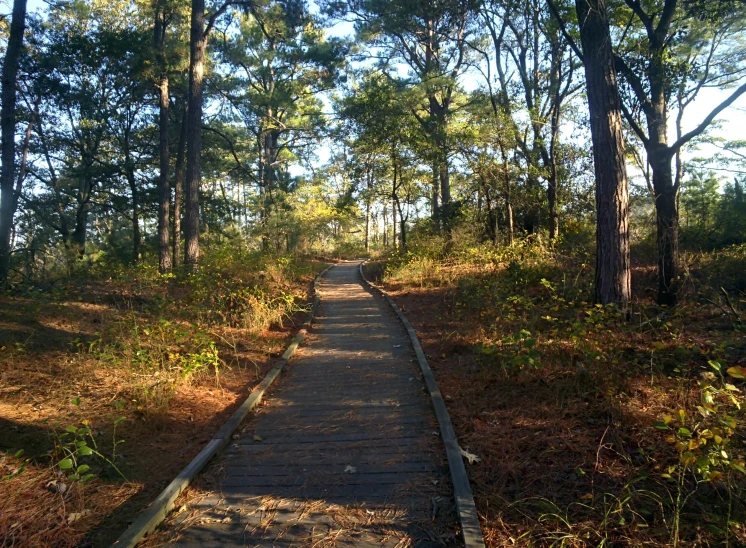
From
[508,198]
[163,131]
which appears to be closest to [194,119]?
[163,131]

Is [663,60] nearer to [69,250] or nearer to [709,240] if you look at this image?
[709,240]

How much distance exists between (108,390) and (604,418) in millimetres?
5793

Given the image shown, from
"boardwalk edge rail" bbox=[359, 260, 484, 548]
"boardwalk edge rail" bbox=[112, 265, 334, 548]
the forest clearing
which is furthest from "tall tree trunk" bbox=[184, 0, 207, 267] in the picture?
"boardwalk edge rail" bbox=[359, 260, 484, 548]

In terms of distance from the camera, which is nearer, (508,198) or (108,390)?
(108,390)

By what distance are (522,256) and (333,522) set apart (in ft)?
36.4

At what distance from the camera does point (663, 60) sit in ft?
29.6

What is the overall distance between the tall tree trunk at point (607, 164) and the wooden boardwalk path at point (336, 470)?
355cm

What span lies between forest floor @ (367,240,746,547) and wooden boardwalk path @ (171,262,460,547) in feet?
1.47

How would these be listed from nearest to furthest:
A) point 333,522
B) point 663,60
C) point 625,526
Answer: point 625,526 < point 333,522 < point 663,60

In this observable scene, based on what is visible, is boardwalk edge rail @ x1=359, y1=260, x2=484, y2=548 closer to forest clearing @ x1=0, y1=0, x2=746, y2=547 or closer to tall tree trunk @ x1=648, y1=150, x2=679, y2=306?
forest clearing @ x1=0, y1=0, x2=746, y2=547

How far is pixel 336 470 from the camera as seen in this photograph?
4.07 meters

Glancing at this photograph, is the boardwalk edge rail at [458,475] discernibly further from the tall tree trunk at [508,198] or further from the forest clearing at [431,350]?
the tall tree trunk at [508,198]

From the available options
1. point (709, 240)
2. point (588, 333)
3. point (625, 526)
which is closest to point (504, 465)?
point (625, 526)

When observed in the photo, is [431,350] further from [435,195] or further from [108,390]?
[435,195]
